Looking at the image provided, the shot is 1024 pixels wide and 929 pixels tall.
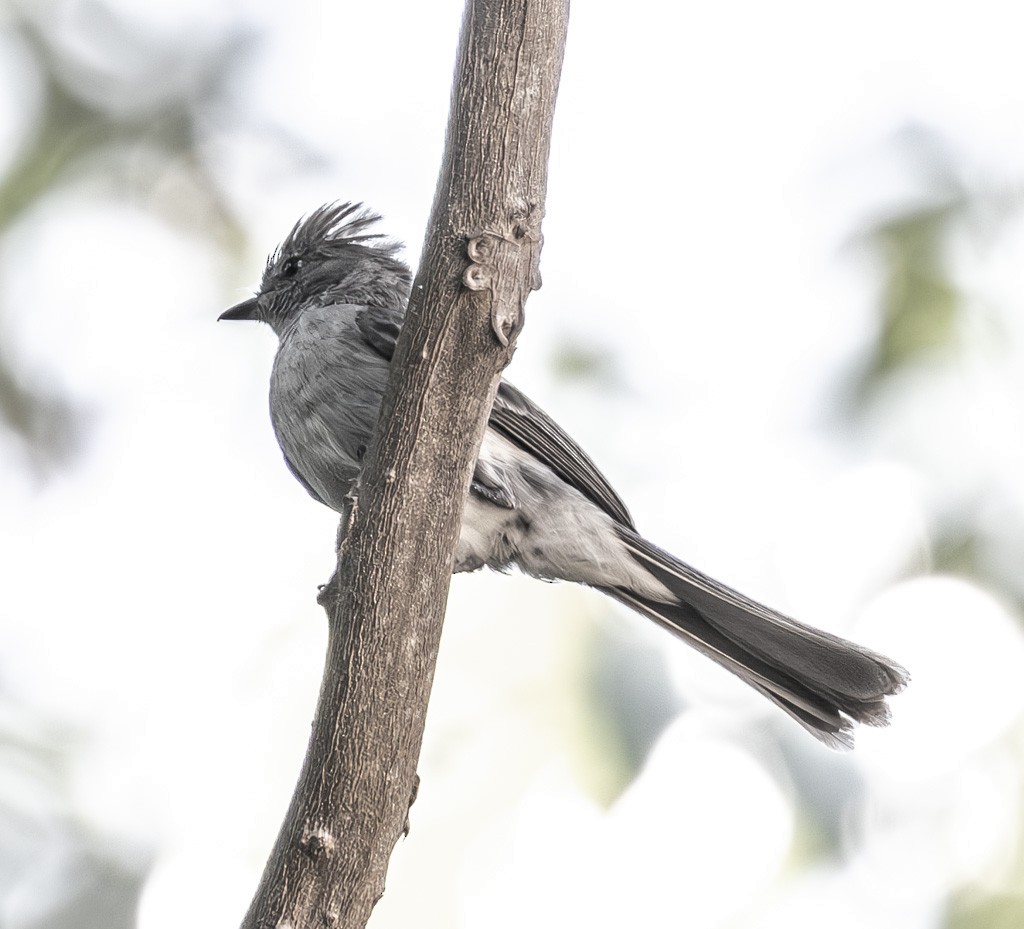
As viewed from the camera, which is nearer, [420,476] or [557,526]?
[420,476]

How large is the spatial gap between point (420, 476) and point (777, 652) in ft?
5.65

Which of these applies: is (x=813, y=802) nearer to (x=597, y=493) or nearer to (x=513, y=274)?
(x=597, y=493)

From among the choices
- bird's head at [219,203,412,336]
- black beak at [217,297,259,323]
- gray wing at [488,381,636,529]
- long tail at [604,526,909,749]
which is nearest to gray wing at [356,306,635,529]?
gray wing at [488,381,636,529]

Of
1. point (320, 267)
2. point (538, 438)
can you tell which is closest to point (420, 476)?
point (538, 438)

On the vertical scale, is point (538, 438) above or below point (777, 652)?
above

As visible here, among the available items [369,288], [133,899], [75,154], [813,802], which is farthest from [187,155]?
[813,802]

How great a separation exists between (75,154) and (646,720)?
4.33 metres

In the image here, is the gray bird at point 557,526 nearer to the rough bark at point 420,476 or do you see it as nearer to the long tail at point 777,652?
the long tail at point 777,652

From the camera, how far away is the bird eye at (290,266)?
17.0 ft

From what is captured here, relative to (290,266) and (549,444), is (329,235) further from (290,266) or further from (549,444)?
(549,444)

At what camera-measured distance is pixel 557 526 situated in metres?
4.16

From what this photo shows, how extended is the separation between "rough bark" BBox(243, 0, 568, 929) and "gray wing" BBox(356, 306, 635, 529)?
1.25 metres

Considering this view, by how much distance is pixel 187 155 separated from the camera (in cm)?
743

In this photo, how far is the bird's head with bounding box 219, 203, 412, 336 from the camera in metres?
4.92
